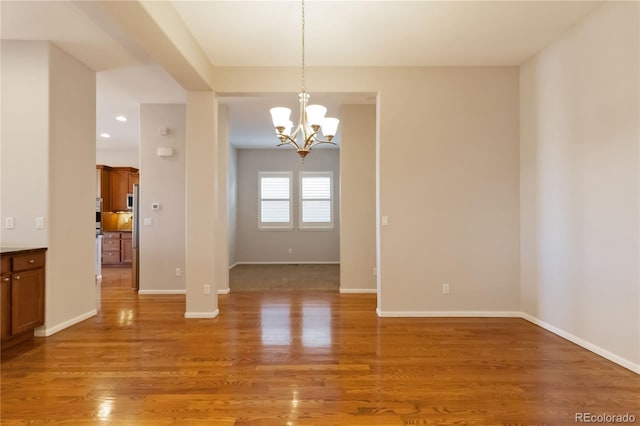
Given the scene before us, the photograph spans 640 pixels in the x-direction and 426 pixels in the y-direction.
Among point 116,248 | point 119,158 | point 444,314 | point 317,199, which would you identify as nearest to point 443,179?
point 444,314

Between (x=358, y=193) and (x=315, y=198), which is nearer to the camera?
(x=358, y=193)

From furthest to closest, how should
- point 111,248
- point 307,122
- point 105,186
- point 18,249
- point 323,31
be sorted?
1. point 105,186
2. point 111,248
3. point 323,31
4. point 18,249
5. point 307,122

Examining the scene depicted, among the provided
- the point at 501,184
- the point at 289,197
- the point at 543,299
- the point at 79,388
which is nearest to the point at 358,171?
the point at 501,184

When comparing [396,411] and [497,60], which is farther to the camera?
[497,60]

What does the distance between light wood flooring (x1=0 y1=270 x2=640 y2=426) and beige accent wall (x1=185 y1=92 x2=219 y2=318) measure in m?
0.35

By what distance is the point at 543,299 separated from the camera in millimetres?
3715

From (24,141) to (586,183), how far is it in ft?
17.7

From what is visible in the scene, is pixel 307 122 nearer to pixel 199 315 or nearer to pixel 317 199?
pixel 199 315

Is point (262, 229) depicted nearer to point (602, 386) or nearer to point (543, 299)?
point (543, 299)

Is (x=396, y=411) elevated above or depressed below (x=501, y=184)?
below

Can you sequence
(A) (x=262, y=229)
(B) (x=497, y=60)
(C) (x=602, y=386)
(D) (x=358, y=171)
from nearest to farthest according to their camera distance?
(C) (x=602, y=386) → (B) (x=497, y=60) → (D) (x=358, y=171) → (A) (x=262, y=229)

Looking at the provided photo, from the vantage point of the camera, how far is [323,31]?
3.34 meters

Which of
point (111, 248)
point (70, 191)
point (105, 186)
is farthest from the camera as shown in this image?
point (105, 186)

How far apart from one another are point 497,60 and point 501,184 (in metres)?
1.44
